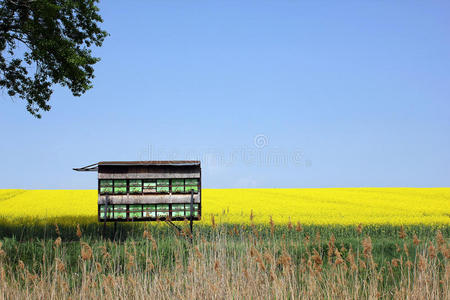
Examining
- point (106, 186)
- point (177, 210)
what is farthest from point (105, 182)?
point (177, 210)

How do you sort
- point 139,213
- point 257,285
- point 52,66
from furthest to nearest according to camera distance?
point 52,66 < point 139,213 < point 257,285

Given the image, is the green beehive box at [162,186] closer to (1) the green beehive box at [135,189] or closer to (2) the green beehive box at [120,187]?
(1) the green beehive box at [135,189]

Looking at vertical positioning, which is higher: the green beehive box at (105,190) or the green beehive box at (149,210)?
the green beehive box at (105,190)

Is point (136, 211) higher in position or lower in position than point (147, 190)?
lower

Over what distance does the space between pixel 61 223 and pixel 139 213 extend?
576cm

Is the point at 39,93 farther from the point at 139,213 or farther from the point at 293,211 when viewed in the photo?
the point at 293,211

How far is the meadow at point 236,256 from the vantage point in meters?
5.47

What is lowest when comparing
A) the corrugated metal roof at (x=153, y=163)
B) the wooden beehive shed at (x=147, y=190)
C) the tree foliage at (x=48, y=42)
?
the wooden beehive shed at (x=147, y=190)

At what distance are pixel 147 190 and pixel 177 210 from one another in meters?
1.14

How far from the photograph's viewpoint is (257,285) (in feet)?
19.3

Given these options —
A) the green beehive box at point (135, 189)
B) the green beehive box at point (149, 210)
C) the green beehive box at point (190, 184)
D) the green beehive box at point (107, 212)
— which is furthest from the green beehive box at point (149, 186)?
the green beehive box at point (107, 212)

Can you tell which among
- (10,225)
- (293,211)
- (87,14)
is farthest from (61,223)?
(293,211)

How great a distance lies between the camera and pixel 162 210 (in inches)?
507

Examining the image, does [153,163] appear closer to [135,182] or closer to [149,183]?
[149,183]
